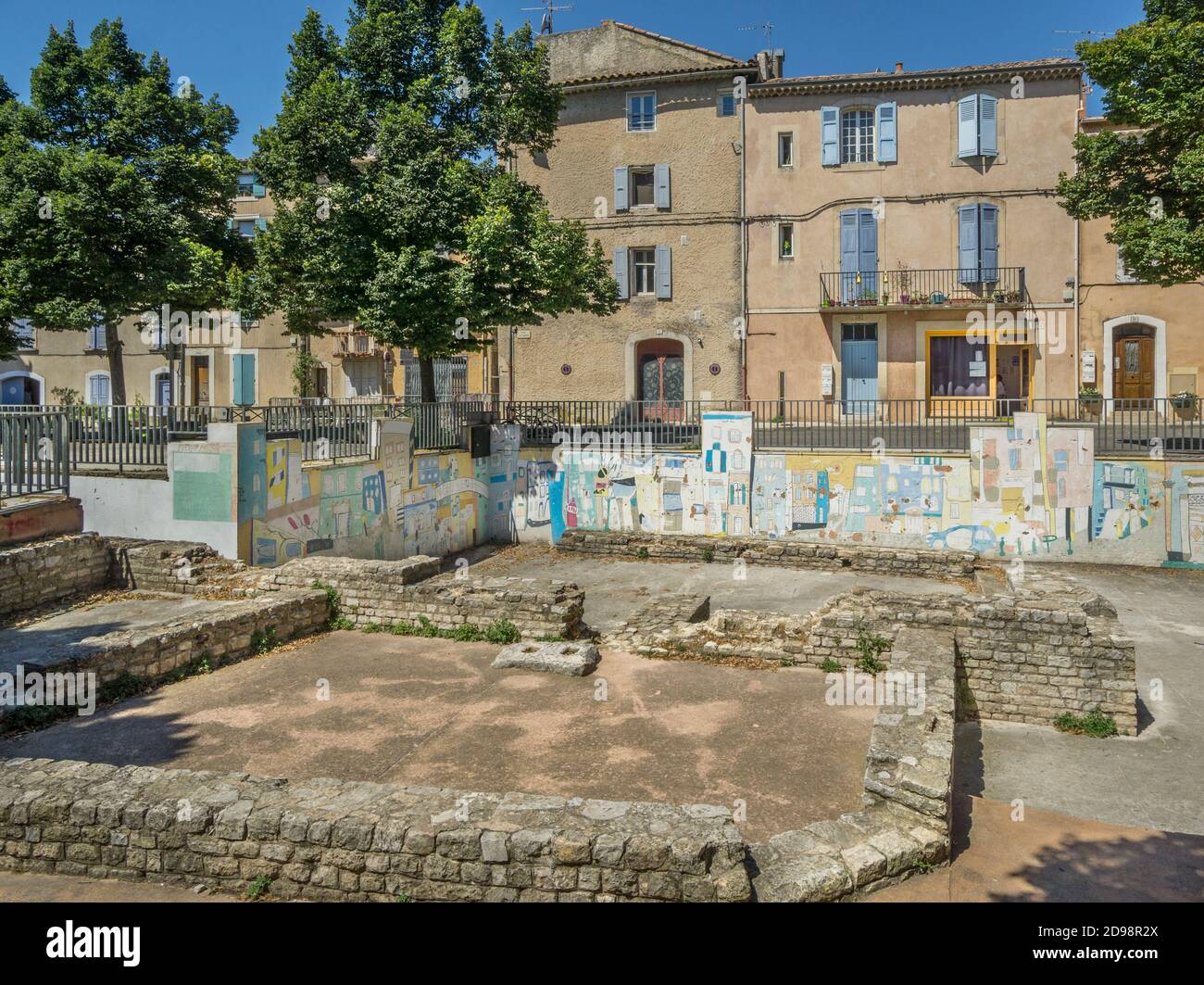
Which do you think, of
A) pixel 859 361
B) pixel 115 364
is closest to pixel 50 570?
pixel 115 364

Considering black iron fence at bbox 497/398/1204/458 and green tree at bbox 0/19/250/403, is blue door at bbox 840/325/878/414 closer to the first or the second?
black iron fence at bbox 497/398/1204/458

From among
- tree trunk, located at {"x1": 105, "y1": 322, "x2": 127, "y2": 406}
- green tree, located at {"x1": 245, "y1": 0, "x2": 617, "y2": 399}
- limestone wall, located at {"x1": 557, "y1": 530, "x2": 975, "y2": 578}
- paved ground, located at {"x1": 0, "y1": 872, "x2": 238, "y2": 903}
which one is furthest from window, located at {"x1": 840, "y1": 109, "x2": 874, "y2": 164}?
paved ground, located at {"x1": 0, "y1": 872, "x2": 238, "y2": 903}

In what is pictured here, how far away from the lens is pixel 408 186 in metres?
18.2

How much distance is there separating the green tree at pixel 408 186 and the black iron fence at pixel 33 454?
6701mm

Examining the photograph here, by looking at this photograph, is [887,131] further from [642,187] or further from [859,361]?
[642,187]

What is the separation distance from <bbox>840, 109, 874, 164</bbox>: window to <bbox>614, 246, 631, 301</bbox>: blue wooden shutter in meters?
7.18

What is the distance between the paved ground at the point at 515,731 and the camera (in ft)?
22.6

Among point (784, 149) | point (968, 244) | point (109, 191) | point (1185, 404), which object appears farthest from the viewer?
point (784, 149)

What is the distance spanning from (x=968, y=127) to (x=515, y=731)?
2473 centimetres

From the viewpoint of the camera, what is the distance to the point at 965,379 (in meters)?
26.4

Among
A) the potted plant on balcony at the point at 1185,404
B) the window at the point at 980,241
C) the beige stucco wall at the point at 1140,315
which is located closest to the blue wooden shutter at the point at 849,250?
the window at the point at 980,241

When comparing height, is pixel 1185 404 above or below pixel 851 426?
above

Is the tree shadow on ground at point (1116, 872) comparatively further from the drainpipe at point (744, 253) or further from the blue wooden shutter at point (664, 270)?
the blue wooden shutter at point (664, 270)
